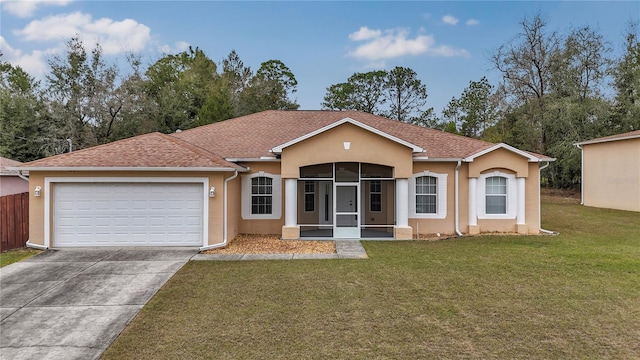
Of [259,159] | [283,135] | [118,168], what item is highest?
[283,135]

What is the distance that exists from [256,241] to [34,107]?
27672mm

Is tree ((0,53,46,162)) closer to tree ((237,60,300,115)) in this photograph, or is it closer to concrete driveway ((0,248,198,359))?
tree ((237,60,300,115))

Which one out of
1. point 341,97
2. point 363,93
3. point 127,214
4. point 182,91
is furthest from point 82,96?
point 363,93

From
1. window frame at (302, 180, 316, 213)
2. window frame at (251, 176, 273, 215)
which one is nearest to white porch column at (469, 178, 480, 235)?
window frame at (302, 180, 316, 213)

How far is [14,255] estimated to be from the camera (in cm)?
1046

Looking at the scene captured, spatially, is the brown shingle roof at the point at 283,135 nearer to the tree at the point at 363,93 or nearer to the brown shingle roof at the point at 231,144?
the brown shingle roof at the point at 231,144

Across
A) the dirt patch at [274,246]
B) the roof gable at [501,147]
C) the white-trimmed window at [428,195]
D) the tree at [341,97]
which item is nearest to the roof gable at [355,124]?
the white-trimmed window at [428,195]

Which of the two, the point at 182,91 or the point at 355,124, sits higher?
the point at 182,91

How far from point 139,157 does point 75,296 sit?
5.49 metres

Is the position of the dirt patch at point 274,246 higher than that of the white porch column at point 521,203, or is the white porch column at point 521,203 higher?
the white porch column at point 521,203

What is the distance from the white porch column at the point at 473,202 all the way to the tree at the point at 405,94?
28557 mm

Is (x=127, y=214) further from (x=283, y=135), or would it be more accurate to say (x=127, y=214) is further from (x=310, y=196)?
(x=283, y=135)

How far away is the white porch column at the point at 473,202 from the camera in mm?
14086

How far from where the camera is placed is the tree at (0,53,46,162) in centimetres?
2681
